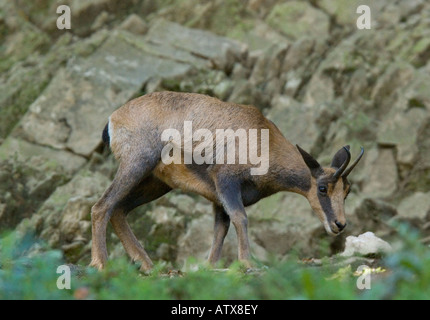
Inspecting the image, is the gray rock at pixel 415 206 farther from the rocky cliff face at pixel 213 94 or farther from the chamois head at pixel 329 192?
the chamois head at pixel 329 192

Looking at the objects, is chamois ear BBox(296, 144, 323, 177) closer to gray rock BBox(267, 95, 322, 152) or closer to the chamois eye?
the chamois eye

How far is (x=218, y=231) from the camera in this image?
1115 cm

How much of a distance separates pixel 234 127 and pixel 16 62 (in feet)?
27.9

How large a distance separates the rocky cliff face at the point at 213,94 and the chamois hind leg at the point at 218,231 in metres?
2.79

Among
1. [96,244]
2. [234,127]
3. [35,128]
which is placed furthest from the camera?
[35,128]

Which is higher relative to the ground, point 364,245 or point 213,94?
point 213,94

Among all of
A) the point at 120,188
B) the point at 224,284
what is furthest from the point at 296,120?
the point at 224,284

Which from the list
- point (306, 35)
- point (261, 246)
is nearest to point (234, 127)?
point (261, 246)

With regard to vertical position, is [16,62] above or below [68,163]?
above

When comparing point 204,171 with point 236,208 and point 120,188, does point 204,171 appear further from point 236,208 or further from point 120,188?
point 120,188

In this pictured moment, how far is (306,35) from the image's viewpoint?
18.2 metres

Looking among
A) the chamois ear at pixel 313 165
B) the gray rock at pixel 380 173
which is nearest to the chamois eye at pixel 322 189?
the chamois ear at pixel 313 165

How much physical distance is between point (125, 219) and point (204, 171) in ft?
4.59
